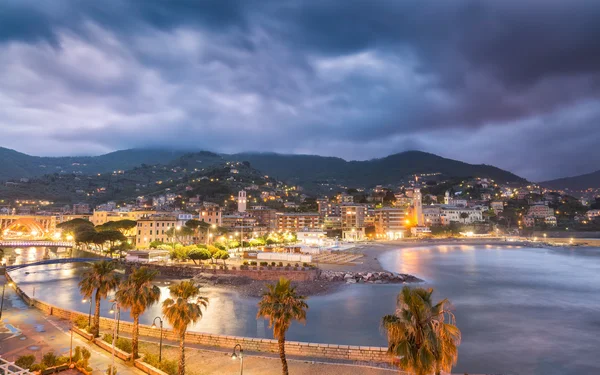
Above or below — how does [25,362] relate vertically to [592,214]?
below

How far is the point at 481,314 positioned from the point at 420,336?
33.2 m

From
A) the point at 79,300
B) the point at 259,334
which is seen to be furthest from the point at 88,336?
the point at 79,300

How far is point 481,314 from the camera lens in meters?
37.2

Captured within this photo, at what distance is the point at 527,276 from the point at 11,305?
251 ft

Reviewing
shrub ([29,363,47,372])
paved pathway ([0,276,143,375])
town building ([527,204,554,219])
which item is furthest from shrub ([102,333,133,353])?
town building ([527,204,554,219])

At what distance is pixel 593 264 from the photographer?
81562 millimetres

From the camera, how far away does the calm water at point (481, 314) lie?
25.7m

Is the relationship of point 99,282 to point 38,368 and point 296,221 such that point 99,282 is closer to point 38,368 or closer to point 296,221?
point 38,368

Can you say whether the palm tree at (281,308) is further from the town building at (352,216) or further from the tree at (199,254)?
the town building at (352,216)

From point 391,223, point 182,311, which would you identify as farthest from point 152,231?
point 391,223

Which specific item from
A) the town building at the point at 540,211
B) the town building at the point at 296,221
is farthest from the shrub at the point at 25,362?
the town building at the point at 540,211

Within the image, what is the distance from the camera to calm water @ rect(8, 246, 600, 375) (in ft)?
84.2

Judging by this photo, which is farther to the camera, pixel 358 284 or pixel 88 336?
pixel 358 284

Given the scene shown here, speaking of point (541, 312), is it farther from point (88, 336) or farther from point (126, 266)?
point (126, 266)
